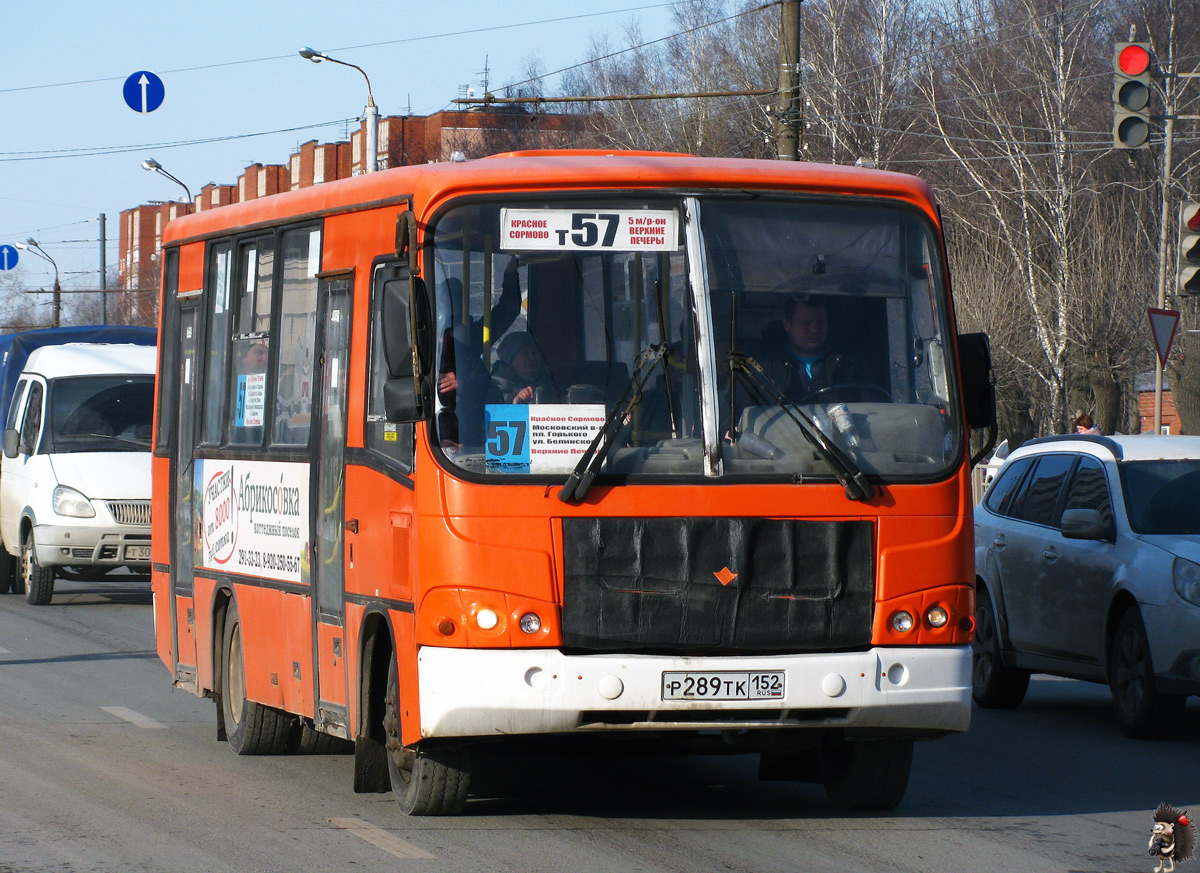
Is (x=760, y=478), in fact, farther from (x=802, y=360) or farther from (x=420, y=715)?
(x=420, y=715)

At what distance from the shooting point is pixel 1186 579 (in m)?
10.6

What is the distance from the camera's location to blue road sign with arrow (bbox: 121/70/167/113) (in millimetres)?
31703

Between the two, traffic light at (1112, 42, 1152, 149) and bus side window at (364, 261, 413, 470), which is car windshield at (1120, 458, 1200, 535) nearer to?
traffic light at (1112, 42, 1152, 149)

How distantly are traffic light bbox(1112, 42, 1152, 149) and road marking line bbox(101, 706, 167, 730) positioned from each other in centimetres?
851

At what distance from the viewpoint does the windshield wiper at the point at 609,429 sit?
7137mm

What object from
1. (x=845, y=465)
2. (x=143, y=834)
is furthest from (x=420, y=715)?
(x=845, y=465)

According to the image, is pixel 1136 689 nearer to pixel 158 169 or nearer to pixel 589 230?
pixel 589 230

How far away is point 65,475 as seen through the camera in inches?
773

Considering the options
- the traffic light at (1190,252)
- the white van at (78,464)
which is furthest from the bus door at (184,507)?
the white van at (78,464)

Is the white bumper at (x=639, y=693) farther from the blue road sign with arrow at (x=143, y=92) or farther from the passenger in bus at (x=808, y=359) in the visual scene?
the blue road sign with arrow at (x=143, y=92)

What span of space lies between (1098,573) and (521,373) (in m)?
5.27

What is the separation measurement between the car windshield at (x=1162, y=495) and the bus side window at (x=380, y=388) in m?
5.19

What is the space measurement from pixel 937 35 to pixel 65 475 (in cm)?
3146

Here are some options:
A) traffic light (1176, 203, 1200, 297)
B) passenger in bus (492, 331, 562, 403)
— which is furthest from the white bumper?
traffic light (1176, 203, 1200, 297)
